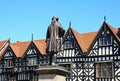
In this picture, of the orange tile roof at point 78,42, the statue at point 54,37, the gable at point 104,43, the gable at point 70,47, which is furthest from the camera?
the orange tile roof at point 78,42

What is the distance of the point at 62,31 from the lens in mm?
11484

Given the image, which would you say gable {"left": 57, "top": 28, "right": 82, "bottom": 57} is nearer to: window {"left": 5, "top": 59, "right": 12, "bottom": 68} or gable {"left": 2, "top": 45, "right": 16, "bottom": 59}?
gable {"left": 2, "top": 45, "right": 16, "bottom": 59}

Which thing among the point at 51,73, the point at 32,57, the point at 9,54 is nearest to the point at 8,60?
the point at 9,54

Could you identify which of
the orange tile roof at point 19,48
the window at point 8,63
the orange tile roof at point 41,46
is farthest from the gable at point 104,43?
the window at point 8,63

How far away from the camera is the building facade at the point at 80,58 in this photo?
26.3 metres

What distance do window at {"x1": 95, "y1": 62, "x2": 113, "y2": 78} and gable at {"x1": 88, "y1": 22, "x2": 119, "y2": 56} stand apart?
3.38ft

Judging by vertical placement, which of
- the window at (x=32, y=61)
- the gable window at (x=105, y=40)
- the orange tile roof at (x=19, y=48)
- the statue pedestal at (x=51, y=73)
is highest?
the gable window at (x=105, y=40)

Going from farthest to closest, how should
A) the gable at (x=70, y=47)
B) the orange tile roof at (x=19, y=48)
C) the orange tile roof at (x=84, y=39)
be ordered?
the orange tile roof at (x=19, y=48) → the orange tile roof at (x=84, y=39) → the gable at (x=70, y=47)

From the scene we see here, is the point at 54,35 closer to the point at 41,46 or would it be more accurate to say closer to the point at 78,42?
the point at 78,42

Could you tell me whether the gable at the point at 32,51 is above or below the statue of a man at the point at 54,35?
below

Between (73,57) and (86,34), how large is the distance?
4.63 metres

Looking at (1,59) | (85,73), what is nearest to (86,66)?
(85,73)

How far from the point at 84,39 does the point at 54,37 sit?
20.0 metres

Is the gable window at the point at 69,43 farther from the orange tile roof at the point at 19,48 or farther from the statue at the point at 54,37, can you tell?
the statue at the point at 54,37
